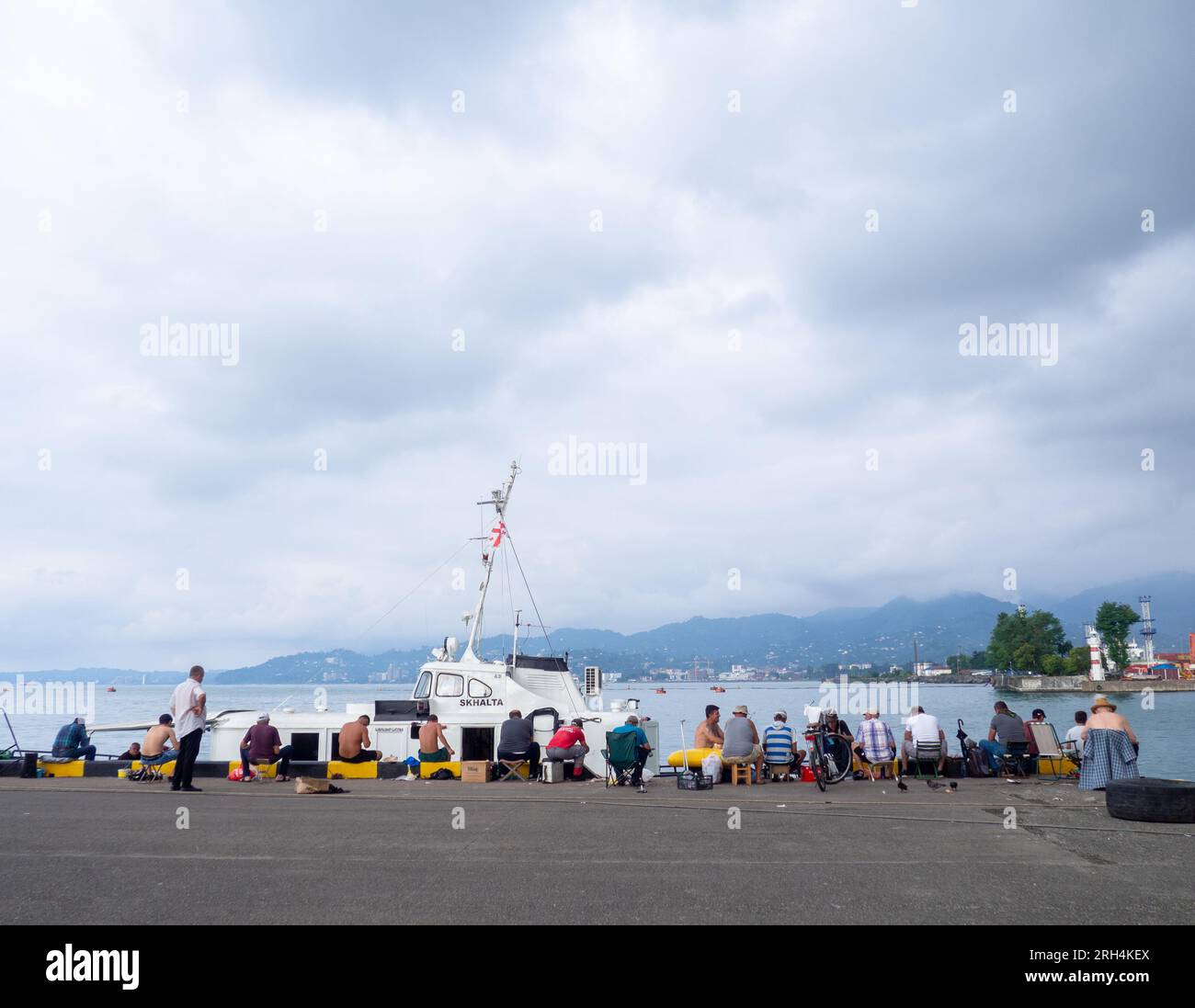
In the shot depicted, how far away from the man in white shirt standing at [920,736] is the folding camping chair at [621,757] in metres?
5.31

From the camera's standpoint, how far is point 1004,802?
14273 mm

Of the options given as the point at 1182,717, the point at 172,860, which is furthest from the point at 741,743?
the point at 1182,717

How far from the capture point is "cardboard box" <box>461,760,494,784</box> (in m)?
18.4

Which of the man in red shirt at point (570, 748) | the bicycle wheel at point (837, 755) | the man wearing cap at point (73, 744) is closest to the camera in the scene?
the bicycle wheel at point (837, 755)

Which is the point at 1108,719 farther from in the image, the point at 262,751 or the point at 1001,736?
the point at 262,751

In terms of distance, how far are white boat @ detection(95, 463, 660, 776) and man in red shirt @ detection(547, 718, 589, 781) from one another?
3191 mm

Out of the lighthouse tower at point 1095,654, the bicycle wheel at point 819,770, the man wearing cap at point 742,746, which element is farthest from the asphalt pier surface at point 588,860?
the lighthouse tower at point 1095,654

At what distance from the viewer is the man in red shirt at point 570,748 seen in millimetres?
18297

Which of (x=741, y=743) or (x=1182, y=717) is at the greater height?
(x=741, y=743)

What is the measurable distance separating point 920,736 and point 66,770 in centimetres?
1785

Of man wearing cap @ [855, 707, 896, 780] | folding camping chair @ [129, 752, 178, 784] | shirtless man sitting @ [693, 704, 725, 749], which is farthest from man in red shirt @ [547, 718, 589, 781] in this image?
folding camping chair @ [129, 752, 178, 784]

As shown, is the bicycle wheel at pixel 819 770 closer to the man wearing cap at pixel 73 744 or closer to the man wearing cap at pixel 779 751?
the man wearing cap at pixel 779 751
